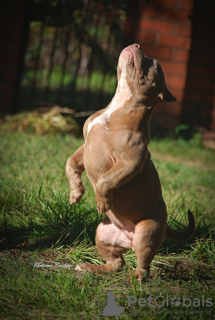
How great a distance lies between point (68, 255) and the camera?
251 cm

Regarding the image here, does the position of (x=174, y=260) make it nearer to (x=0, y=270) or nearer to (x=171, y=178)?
(x=0, y=270)

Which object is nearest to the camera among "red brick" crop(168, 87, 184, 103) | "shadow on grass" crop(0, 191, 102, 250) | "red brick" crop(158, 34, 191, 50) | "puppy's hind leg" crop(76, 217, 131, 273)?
"puppy's hind leg" crop(76, 217, 131, 273)

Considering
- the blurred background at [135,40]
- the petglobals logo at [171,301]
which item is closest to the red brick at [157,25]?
the blurred background at [135,40]

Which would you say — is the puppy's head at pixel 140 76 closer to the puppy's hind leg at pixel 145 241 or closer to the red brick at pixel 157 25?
the puppy's hind leg at pixel 145 241

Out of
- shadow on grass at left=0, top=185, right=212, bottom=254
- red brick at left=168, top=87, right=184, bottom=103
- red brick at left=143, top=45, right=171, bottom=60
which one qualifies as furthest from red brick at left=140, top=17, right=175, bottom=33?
shadow on grass at left=0, top=185, right=212, bottom=254

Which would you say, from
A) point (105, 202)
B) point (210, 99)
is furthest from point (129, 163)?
point (210, 99)

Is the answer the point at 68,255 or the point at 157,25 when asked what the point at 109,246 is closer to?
the point at 68,255

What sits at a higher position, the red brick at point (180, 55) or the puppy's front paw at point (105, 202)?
the red brick at point (180, 55)

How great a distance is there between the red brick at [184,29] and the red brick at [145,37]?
1.49ft

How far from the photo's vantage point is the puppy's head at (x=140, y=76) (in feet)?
6.82

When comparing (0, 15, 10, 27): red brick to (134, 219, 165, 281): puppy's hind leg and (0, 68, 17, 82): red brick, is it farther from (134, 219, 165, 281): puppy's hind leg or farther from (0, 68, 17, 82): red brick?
(134, 219, 165, 281): puppy's hind leg

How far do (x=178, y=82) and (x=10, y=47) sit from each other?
9.61 feet

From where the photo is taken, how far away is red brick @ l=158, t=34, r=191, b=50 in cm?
657

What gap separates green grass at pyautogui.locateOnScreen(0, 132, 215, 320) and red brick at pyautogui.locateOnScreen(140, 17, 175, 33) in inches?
124
